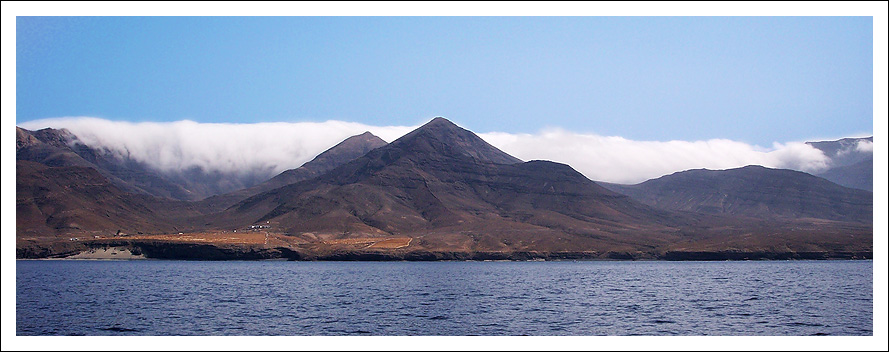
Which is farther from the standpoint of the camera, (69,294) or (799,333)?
(69,294)

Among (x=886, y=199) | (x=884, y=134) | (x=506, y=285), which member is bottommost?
(x=506, y=285)

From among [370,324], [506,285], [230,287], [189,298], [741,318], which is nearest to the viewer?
[370,324]

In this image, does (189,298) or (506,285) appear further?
(506,285)

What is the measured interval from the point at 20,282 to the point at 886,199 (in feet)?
386

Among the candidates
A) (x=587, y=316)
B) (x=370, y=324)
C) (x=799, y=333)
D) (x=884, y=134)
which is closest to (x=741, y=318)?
(x=799, y=333)

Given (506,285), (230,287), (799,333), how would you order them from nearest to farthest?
(799,333), (230,287), (506,285)

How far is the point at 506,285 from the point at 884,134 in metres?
72.9

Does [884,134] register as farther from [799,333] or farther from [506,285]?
[506,285]

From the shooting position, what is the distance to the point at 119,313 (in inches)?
2844

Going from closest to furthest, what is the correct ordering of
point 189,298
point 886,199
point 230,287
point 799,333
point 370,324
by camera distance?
point 886,199, point 799,333, point 370,324, point 189,298, point 230,287

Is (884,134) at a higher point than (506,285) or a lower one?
higher

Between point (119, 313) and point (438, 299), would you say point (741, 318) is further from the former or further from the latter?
point (119, 313)

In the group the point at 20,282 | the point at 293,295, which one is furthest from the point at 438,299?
the point at 20,282

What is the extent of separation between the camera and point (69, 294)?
93062 millimetres
